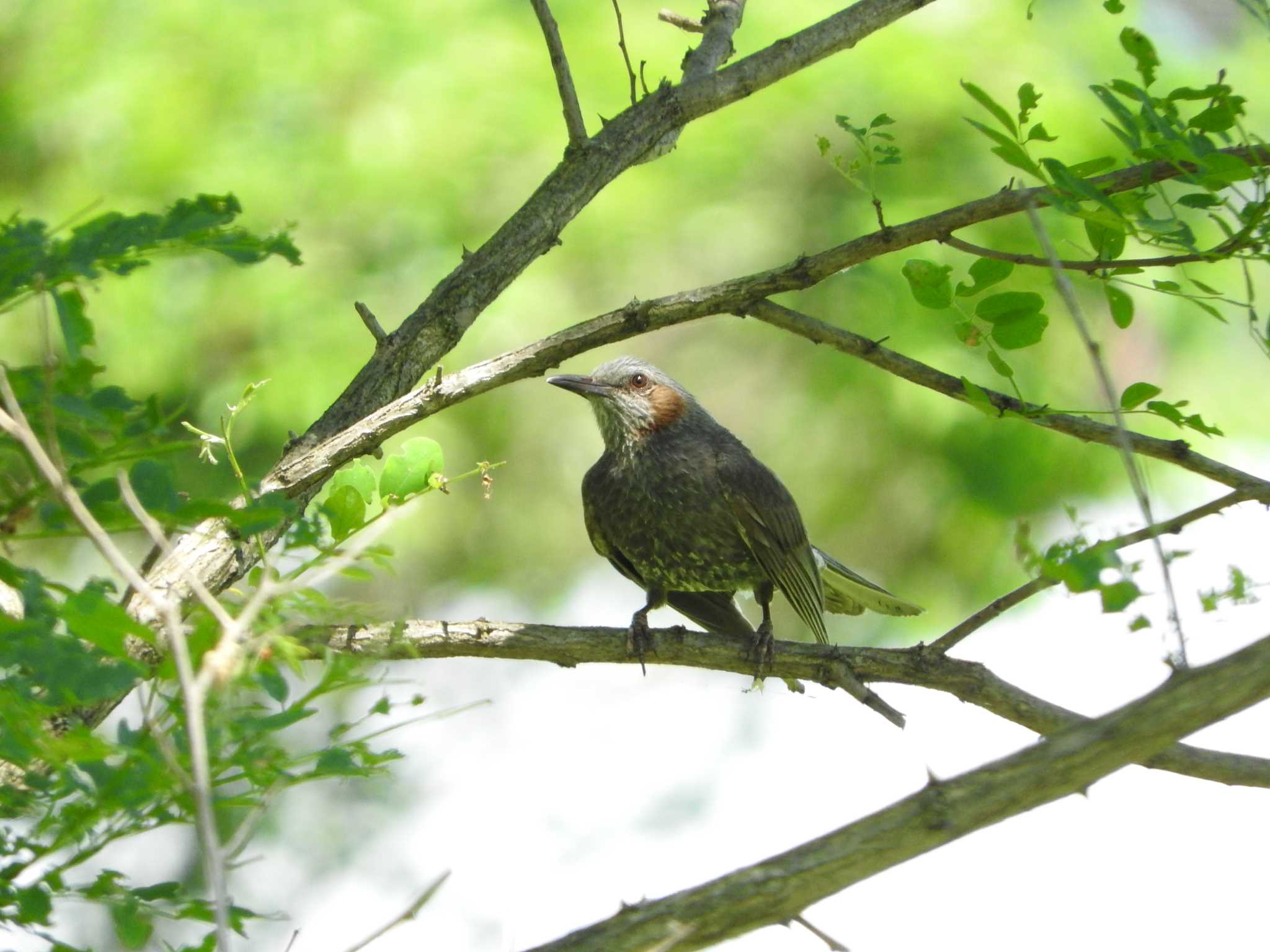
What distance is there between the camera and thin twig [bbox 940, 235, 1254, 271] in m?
2.31

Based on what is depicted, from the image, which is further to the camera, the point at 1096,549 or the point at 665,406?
the point at 665,406

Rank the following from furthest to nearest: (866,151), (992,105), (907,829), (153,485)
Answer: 1. (866,151)
2. (992,105)
3. (153,485)
4. (907,829)

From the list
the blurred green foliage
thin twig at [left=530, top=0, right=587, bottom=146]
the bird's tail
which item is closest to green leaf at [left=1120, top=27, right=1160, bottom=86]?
thin twig at [left=530, top=0, right=587, bottom=146]

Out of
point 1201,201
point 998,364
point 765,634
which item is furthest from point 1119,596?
point 765,634

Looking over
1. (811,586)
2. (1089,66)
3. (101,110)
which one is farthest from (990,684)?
(101,110)

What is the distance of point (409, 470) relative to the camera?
Answer: 2.67 meters

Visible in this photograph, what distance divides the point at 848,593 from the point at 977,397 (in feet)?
7.42

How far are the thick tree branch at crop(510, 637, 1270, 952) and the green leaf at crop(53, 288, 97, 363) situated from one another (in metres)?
1.09

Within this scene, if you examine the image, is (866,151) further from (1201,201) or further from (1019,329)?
(1201,201)

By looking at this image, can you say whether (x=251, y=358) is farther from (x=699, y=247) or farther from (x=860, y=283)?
(x=860, y=283)

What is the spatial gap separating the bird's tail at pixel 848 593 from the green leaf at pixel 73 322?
3.44 metres

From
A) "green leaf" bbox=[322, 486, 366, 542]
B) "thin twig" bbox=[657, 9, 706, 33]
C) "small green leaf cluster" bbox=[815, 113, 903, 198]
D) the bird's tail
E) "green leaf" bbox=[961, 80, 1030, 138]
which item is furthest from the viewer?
the bird's tail

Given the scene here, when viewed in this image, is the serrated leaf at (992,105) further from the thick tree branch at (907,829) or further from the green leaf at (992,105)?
the thick tree branch at (907,829)

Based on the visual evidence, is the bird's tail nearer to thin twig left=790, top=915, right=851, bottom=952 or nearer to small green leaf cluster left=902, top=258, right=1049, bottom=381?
small green leaf cluster left=902, top=258, right=1049, bottom=381
